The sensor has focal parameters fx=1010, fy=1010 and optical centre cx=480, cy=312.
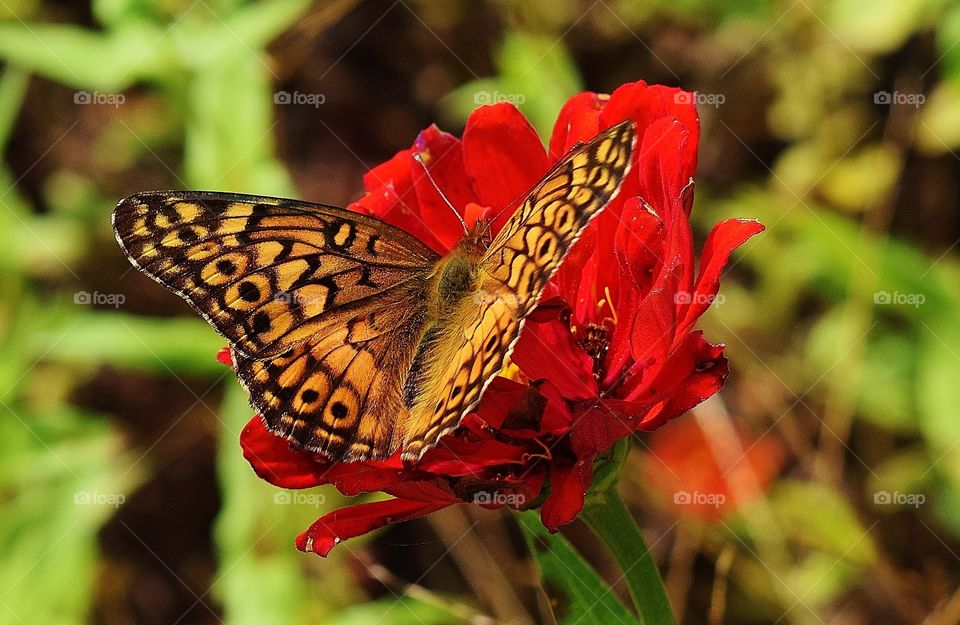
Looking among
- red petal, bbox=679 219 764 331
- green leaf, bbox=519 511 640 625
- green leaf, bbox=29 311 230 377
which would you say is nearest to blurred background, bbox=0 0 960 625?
green leaf, bbox=29 311 230 377

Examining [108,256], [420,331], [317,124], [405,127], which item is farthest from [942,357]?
[108,256]

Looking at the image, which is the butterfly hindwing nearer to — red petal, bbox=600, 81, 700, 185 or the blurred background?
red petal, bbox=600, 81, 700, 185

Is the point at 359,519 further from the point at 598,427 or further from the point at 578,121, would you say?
the point at 578,121

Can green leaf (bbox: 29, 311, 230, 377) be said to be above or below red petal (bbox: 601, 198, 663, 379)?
below

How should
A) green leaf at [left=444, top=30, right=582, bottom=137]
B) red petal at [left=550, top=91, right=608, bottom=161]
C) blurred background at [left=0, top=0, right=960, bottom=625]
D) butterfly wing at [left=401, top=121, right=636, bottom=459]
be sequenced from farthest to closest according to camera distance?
green leaf at [left=444, top=30, right=582, bottom=137] < blurred background at [left=0, top=0, right=960, bottom=625] < red petal at [left=550, top=91, right=608, bottom=161] < butterfly wing at [left=401, top=121, right=636, bottom=459]

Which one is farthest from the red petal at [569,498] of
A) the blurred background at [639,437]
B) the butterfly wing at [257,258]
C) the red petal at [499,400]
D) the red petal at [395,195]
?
the blurred background at [639,437]

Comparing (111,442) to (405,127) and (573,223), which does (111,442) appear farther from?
(573,223)

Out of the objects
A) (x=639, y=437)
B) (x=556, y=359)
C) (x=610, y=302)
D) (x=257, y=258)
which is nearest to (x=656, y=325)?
(x=556, y=359)
